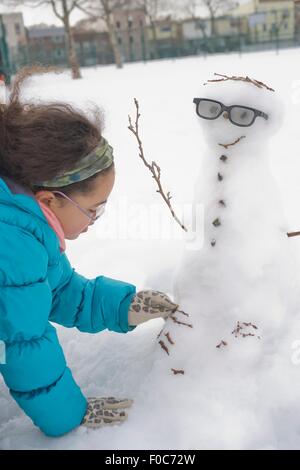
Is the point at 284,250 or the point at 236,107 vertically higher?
the point at 236,107

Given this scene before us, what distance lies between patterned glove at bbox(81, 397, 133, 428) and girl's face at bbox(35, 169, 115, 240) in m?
0.45

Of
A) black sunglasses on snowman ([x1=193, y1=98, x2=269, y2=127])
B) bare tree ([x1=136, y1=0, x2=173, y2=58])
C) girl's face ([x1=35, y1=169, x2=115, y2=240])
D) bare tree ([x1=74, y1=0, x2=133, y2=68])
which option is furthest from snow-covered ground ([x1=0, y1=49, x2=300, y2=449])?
bare tree ([x1=136, y1=0, x2=173, y2=58])

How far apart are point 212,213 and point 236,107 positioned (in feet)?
0.88

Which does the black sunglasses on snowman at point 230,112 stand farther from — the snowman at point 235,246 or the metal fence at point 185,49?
the metal fence at point 185,49

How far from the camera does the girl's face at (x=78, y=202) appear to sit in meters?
1.11

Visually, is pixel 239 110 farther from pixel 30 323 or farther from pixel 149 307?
pixel 30 323

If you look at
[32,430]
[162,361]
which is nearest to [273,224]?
[162,361]

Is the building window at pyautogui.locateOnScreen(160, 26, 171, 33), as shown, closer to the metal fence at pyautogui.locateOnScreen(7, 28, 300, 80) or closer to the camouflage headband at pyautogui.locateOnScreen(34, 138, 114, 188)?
the metal fence at pyautogui.locateOnScreen(7, 28, 300, 80)

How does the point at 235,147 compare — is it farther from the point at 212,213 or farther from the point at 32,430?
the point at 32,430

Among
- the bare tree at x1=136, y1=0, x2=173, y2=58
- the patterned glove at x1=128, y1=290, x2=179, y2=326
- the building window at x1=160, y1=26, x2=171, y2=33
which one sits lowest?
the patterned glove at x1=128, y1=290, x2=179, y2=326

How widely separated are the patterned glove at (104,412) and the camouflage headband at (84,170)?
0.56 metres

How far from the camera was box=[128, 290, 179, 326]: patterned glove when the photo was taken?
130 cm

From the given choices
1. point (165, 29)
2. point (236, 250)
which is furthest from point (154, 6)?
point (236, 250)

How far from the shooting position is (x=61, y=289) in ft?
4.62
